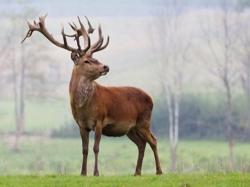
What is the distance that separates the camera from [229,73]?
50.6 meters

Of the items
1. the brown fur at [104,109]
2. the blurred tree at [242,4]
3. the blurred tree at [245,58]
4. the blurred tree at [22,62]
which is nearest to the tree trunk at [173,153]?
the blurred tree at [245,58]

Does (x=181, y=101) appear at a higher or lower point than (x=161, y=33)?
lower

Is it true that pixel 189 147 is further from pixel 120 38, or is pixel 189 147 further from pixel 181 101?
pixel 120 38

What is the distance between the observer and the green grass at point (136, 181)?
1384 centimetres

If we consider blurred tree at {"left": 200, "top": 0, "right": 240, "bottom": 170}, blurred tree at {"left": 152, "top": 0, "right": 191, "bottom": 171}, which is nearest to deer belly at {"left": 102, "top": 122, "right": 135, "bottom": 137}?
blurred tree at {"left": 200, "top": 0, "right": 240, "bottom": 170}

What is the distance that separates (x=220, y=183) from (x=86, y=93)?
3.00 meters

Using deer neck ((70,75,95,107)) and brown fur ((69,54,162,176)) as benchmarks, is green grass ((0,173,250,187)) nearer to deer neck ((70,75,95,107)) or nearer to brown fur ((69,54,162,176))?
brown fur ((69,54,162,176))

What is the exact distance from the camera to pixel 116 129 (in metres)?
15.8

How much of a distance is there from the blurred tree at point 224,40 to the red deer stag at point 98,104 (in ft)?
99.4

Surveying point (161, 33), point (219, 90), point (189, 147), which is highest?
point (161, 33)

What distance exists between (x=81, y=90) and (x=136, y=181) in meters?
2.18

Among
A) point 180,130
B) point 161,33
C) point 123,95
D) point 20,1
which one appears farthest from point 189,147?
point 123,95

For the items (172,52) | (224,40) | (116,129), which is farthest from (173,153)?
(116,129)

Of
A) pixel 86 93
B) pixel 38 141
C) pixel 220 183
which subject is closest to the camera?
pixel 220 183
